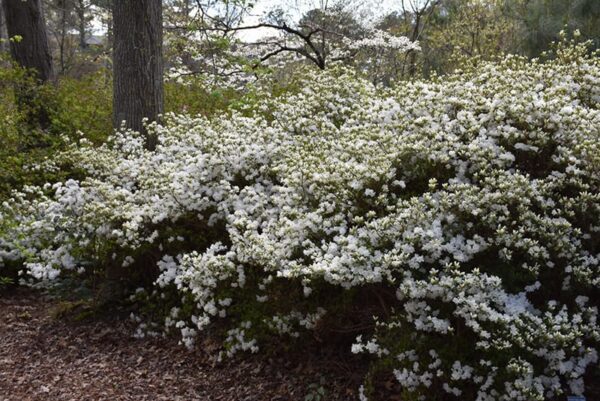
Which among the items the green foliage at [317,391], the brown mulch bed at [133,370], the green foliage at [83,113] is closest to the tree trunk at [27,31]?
the green foliage at [83,113]

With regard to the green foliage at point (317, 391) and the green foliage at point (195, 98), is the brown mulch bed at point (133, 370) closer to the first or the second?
the green foliage at point (317, 391)

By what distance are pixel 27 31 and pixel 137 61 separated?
2785mm

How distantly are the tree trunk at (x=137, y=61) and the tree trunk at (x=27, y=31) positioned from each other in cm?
234

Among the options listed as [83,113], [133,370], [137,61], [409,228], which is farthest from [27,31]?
[409,228]

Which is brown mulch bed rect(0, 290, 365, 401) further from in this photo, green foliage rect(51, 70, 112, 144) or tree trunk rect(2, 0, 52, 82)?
tree trunk rect(2, 0, 52, 82)

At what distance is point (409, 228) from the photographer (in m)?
3.44

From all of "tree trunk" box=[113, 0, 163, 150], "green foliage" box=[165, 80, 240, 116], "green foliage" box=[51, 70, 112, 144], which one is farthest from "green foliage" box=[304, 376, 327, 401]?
"green foliage" box=[165, 80, 240, 116]

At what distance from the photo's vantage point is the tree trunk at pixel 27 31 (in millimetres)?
8945

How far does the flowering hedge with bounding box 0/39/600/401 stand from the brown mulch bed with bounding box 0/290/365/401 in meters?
0.22

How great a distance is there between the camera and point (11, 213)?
224 inches

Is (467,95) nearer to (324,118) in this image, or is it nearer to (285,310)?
(324,118)

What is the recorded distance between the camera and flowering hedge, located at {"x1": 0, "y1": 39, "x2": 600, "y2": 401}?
3174 mm

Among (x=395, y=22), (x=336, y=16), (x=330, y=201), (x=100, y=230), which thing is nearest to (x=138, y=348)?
(x=100, y=230)

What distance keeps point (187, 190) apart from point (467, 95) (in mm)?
2127
